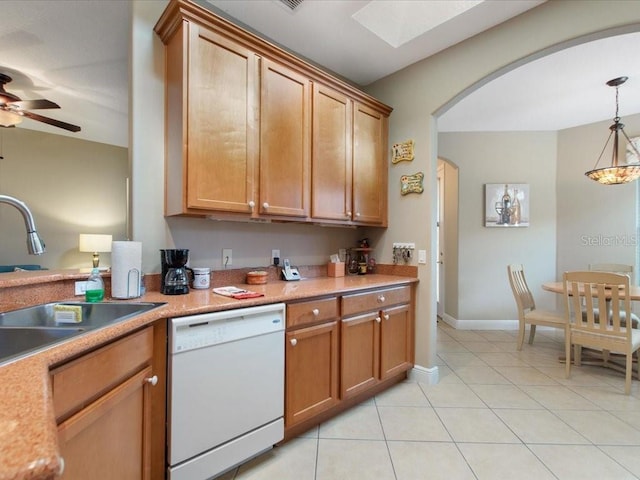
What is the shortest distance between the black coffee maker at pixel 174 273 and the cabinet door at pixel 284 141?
589 mm

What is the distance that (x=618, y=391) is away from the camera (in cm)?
249

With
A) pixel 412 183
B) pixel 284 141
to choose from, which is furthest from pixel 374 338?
pixel 284 141

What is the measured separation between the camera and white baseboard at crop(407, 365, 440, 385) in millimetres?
2617

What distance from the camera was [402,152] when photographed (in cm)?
281

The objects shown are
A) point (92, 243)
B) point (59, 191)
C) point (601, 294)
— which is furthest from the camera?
point (59, 191)

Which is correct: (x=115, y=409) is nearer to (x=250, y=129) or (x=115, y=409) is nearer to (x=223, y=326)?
(x=223, y=326)

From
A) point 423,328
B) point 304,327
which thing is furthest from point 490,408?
point 304,327

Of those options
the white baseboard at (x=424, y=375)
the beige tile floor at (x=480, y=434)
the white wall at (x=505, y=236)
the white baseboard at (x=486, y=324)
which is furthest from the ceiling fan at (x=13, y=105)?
the white baseboard at (x=486, y=324)

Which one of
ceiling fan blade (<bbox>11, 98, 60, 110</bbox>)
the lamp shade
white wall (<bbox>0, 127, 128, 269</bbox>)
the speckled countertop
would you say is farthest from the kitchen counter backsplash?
white wall (<bbox>0, 127, 128, 269</bbox>)

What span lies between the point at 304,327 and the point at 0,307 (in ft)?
4.62

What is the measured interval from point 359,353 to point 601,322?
220 centimetres

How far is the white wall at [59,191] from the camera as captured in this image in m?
4.00

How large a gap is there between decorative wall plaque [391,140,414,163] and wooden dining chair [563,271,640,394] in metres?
1.79

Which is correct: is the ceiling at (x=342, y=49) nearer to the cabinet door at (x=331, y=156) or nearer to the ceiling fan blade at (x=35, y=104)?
the ceiling fan blade at (x=35, y=104)
